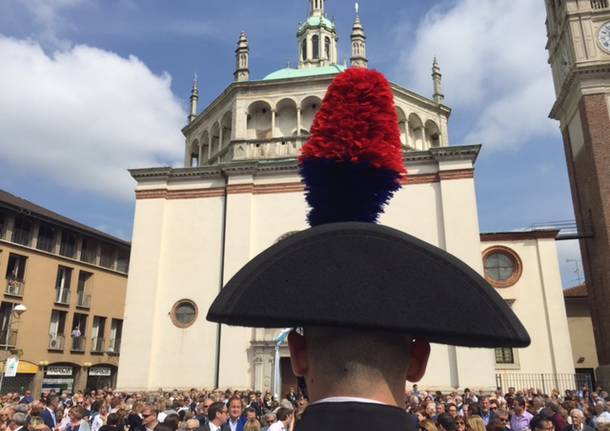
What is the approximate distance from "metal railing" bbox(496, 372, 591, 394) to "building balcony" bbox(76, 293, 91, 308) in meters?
27.1

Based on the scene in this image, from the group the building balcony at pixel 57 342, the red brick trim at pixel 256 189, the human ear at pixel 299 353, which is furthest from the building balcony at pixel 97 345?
the human ear at pixel 299 353

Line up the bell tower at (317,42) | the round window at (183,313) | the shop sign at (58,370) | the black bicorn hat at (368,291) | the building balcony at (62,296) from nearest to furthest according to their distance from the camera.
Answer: the black bicorn hat at (368,291)
the round window at (183,313)
the shop sign at (58,370)
the building balcony at (62,296)
the bell tower at (317,42)

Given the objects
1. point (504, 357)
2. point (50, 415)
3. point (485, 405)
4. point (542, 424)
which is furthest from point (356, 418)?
point (504, 357)

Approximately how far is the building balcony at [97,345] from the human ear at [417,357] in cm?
3719

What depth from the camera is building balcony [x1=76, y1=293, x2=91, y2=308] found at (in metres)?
34.7

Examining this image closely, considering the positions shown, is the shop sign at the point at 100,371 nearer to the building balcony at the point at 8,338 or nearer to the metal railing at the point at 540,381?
the building balcony at the point at 8,338

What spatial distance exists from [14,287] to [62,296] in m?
3.71

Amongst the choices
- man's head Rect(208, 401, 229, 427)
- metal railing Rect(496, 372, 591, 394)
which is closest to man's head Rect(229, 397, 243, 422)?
man's head Rect(208, 401, 229, 427)

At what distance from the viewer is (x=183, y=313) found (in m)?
23.8

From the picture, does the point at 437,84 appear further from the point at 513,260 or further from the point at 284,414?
the point at 284,414

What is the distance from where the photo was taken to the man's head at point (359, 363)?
1857mm

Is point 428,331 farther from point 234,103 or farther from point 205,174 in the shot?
point 234,103

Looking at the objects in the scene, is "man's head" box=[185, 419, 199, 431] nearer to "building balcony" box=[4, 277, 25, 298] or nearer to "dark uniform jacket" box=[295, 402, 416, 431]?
"dark uniform jacket" box=[295, 402, 416, 431]

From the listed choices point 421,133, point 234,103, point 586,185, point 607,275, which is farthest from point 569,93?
point 234,103
